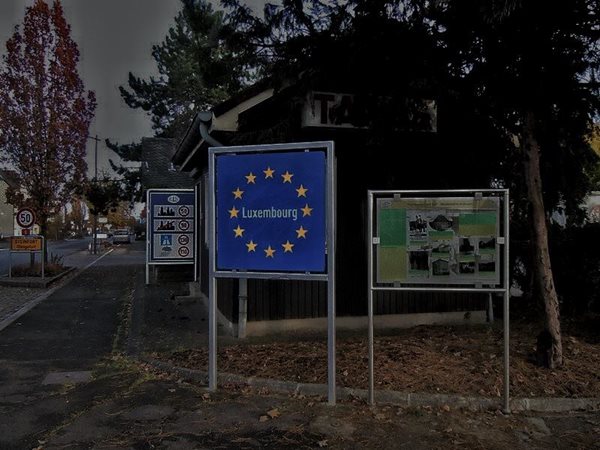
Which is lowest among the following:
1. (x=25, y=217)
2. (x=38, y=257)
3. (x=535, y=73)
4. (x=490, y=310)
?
(x=490, y=310)

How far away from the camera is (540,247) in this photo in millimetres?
5980

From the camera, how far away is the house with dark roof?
7117mm

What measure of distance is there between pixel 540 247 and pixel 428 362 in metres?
1.71

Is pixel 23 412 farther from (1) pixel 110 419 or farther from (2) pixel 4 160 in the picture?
(2) pixel 4 160

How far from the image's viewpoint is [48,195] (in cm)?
1861

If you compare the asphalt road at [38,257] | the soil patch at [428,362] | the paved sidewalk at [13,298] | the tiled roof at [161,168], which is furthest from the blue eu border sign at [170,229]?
the soil patch at [428,362]

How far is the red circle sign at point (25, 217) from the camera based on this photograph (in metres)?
17.0

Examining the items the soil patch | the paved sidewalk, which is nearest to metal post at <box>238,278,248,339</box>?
the soil patch

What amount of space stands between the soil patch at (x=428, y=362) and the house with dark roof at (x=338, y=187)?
23.7 inches

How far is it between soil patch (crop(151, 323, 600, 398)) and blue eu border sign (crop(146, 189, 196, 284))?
733 cm

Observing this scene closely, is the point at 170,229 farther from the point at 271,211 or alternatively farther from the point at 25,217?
the point at 271,211

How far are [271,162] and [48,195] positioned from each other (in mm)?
15331

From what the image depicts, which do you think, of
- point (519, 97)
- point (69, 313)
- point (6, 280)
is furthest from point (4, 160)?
point (519, 97)

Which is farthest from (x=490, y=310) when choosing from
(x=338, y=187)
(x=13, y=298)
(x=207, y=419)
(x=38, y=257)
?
(x=38, y=257)
